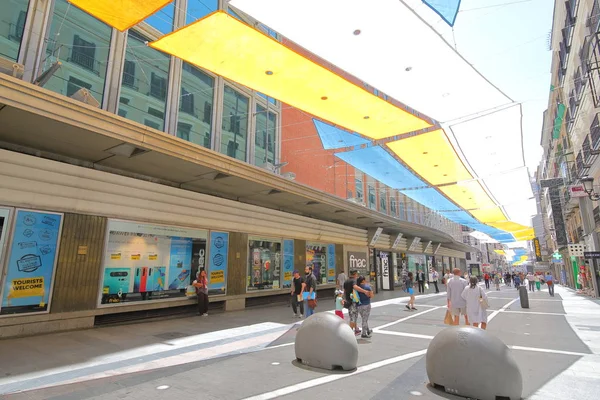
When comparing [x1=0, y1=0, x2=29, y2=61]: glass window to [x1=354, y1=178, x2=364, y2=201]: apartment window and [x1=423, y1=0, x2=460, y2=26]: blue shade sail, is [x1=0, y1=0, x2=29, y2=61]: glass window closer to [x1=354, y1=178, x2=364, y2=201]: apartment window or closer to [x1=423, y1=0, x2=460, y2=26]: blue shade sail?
[x1=423, y1=0, x2=460, y2=26]: blue shade sail

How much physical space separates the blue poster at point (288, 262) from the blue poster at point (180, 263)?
5.49 meters

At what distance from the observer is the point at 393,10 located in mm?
5410

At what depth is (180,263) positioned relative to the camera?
37.0 ft

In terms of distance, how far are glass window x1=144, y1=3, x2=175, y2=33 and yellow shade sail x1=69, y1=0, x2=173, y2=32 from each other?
6.29m

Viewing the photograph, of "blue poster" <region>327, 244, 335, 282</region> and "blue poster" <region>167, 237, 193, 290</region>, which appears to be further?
"blue poster" <region>327, 244, 335, 282</region>

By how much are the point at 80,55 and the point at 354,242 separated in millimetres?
17567

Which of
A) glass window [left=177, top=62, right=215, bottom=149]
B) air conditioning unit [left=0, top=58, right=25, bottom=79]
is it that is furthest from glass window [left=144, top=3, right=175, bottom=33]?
air conditioning unit [left=0, top=58, right=25, bottom=79]

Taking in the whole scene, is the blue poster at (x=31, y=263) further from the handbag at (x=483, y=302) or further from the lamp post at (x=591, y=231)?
the lamp post at (x=591, y=231)

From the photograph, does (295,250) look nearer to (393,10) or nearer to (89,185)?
(89,185)

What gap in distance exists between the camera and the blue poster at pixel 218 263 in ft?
40.2

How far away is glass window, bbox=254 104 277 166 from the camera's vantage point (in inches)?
619

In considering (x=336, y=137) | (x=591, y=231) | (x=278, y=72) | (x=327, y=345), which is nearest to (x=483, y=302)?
(x=327, y=345)

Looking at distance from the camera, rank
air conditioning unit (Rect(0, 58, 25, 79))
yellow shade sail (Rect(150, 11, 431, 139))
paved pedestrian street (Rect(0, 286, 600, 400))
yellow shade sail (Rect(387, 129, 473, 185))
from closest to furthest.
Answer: paved pedestrian street (Rect(0, 286, 600, 400)), yellow shade sail (Rect(150, 11, 431, 139)), air conditioning unit (Rect(0, 58, 25, 79)), yellow shade sail (Rect(387, 129, 473, 185))

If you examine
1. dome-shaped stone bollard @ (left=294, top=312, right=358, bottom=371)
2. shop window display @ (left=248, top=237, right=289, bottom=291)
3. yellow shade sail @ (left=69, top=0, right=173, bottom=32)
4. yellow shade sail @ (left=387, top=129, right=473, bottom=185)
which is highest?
yellow shade sail @ (left=69, top=0, right=173, bottom=32)
